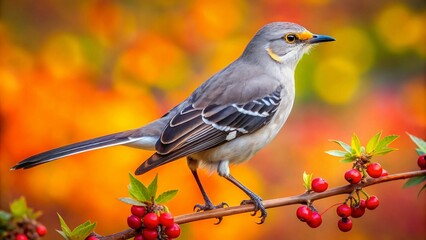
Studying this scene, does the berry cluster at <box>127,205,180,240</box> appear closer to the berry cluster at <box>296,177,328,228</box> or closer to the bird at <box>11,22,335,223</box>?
the berry cluster at <box>296,177,328,228</box>

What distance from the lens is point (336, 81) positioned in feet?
17.7

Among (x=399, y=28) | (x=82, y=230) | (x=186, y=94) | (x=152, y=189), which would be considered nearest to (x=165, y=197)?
(x=152, y=189)

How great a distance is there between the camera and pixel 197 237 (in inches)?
183

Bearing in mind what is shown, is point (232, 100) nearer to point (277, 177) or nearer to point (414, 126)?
point (277, 177)

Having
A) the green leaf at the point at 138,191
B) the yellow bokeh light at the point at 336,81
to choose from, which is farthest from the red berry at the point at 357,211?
the yellow bokeh light at the point at 336,81

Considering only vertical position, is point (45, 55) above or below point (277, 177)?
above

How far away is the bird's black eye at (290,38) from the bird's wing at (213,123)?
0.86 ft

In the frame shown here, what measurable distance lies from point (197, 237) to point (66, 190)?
0.97 metres

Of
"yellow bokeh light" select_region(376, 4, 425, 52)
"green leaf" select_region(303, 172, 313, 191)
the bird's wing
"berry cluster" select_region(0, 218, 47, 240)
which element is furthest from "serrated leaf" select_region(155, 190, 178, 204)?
"yellow bokeh light" select_region(376, 4, 425, 52)

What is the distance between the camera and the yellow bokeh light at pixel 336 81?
5414mm

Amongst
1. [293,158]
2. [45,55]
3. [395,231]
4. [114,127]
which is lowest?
[395,231]

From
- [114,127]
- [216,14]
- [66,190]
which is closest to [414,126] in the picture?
[216,14]

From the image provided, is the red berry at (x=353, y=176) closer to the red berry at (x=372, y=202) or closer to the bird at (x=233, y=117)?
the red berry at (x=372, y=202)

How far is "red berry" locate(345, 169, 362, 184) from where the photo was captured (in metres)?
2.11
